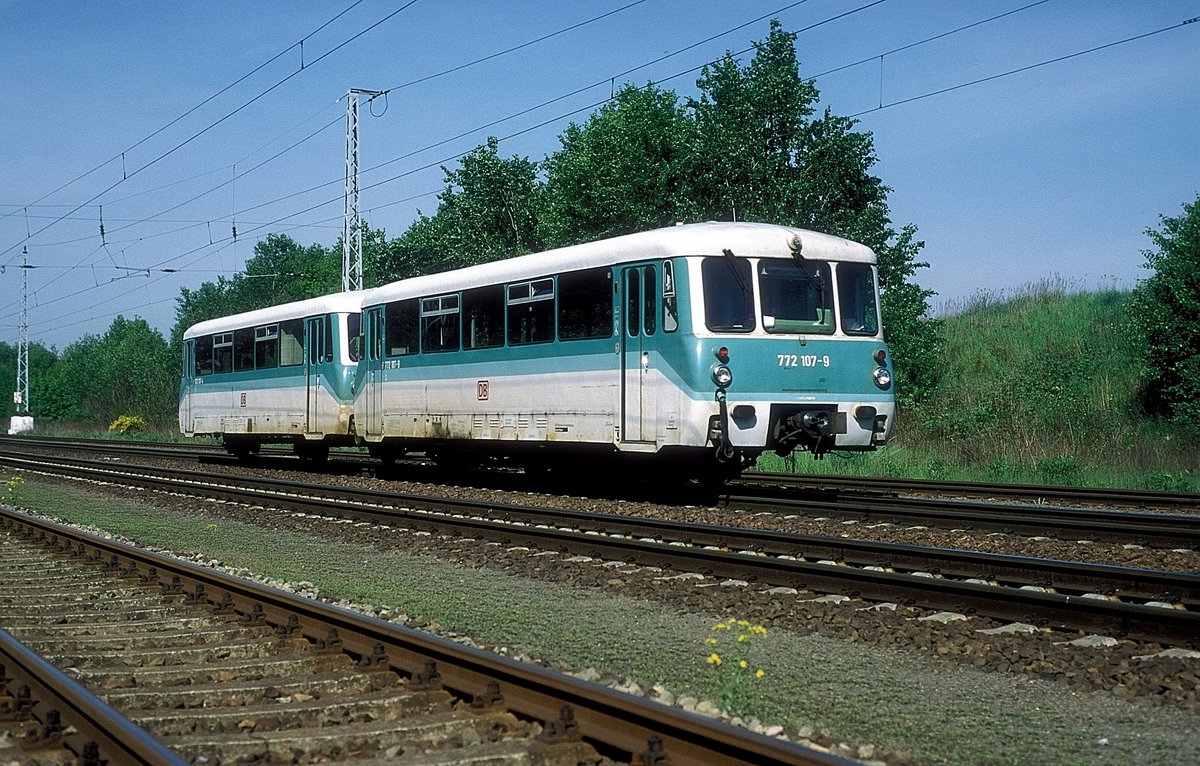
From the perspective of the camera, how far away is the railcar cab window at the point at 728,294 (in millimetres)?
14828

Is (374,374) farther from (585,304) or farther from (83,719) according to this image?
(83,719)

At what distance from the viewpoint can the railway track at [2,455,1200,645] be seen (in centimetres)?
732

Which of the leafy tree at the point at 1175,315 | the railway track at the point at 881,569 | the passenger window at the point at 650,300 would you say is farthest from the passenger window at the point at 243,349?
the leafy tree at the point at 1175,315

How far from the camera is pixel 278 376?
A: 87.7ft

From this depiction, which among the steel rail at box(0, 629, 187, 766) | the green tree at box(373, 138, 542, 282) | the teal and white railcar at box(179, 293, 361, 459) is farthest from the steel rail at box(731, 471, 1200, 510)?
the green tree at box(373, 138, 542, 282)

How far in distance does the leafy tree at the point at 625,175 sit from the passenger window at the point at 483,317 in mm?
12120

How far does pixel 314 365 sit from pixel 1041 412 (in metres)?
15.0

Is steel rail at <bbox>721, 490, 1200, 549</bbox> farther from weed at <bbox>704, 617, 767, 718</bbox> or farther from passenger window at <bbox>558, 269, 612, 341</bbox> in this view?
weed at <bbox>704, 617, 767, 718</bbox>

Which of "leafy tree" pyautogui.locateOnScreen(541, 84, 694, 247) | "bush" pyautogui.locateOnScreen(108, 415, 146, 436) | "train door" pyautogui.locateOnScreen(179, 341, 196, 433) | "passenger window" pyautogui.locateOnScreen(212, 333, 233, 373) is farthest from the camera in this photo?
"bush" pyautogui.locateOnScreen(108, 415, 146, 436)

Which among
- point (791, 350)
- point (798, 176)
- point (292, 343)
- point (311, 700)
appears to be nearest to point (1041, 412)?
point (798, 176)

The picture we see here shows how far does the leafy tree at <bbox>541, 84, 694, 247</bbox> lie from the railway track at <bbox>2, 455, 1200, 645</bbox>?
18.4 meters

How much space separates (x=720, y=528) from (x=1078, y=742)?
645 centimetres

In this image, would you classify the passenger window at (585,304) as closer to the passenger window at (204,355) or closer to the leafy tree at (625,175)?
the leafy tree at (625,175)

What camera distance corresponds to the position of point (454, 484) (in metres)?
20.8
